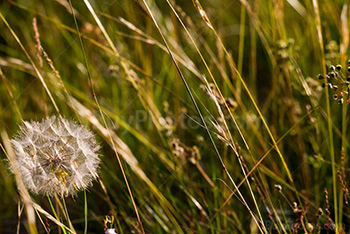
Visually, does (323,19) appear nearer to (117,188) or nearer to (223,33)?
(223,33)

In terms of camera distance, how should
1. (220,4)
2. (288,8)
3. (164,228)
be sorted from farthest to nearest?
(220,4) → (288,8) → (164,228)

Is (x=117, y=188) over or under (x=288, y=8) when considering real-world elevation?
under

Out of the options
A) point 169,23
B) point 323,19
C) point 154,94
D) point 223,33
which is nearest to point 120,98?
point 154,94

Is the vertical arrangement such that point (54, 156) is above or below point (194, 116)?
above

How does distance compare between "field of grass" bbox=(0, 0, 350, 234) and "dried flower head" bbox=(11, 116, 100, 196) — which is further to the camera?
"field of grass" bbox=(0, 0, 350, 234)
